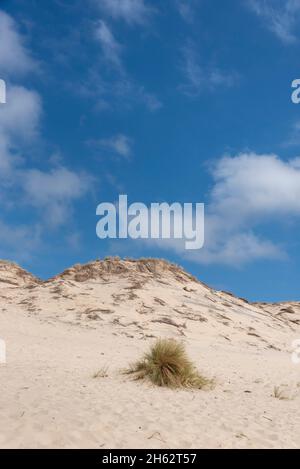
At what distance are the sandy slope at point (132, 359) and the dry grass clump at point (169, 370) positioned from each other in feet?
1.44

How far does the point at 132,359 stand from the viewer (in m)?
15.4

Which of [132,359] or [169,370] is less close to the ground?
[132,359]

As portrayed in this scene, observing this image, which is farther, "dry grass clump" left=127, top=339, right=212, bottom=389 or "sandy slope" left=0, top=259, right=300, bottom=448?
"dry grass clump" left=127, top=339, right=212, bottom=389

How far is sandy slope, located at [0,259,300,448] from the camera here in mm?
6898

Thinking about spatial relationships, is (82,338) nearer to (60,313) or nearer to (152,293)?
(60,313)

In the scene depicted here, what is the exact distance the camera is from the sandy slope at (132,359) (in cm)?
690

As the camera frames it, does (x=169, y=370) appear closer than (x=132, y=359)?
Yes

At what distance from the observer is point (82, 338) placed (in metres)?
18.7

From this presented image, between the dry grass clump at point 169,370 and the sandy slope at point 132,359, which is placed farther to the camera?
the dry grass clump at point 169,370

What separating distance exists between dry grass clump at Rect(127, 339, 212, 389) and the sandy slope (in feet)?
1.44

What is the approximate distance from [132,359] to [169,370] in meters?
4.21
